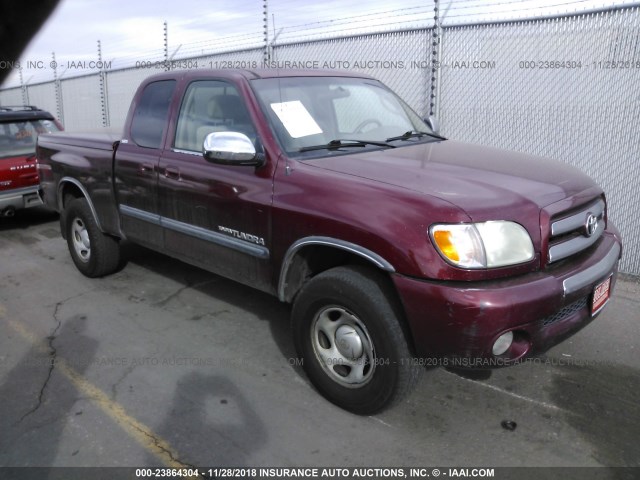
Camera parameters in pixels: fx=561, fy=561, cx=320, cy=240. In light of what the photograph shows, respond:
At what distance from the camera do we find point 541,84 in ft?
19.4

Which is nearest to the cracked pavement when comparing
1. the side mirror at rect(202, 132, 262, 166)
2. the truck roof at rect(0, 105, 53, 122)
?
the side mirror at rect(202, 132, 262, 166)

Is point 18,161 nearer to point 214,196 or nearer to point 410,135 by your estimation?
point 214,196

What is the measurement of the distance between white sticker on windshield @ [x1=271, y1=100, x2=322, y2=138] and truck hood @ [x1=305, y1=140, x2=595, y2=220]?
33 cm

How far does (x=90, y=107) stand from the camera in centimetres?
1353

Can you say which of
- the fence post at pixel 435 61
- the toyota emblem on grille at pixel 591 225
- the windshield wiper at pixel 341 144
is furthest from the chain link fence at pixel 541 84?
the toyota emblem on grille at pixel 591 225

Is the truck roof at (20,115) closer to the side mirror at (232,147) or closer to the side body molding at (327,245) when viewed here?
the side mirror at (232,147)

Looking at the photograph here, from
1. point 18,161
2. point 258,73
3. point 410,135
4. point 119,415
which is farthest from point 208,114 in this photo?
point 18,161

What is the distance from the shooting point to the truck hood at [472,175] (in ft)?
9.11

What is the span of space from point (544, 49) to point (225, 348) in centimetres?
451

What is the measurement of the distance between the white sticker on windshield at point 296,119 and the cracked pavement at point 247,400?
5.07 ft

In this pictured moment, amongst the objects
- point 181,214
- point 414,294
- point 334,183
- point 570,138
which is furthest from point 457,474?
point 570,138

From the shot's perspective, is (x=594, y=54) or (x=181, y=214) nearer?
(x=181, y=214)

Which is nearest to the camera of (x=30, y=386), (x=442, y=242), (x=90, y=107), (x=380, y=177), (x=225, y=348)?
(x=442, y=242)

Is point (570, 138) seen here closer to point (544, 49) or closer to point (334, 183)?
point (544, 49)
